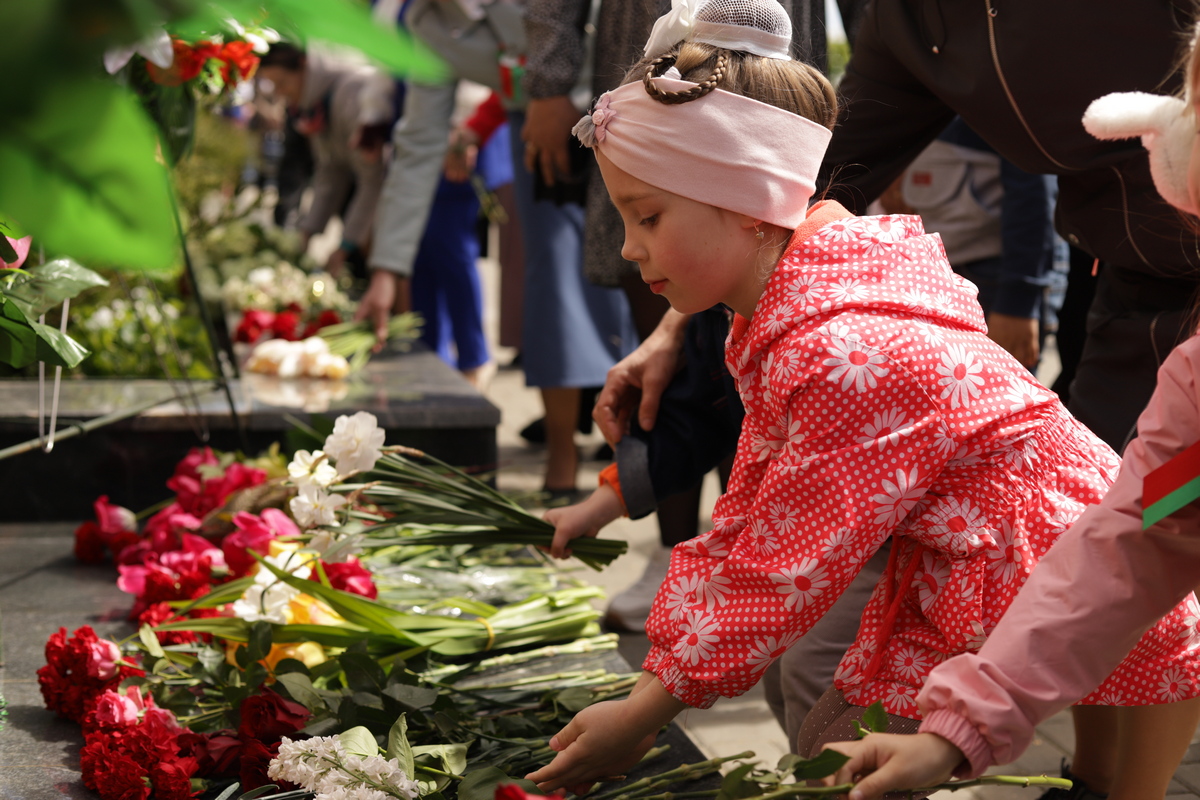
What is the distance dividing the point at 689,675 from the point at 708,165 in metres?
0.64

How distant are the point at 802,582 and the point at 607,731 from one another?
0.96ft

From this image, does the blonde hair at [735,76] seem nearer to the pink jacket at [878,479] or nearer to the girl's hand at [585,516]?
the pink jacket at [878,479]

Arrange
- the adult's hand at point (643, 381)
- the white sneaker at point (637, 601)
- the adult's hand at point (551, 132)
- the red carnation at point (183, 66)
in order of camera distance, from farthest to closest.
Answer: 1. the adult's hand at point (551, 132)
2. the white sneaker at point (637, 601)
3. the red carnation at point (183, 66)
4. the adult's hand at point (643, 381)

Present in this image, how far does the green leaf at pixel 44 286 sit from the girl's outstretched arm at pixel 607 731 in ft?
3.34

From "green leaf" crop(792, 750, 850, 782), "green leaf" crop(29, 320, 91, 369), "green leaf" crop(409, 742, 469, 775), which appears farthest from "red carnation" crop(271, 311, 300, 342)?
"green leaf" crop(792, 750, 850, 782)

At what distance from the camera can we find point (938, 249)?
4.89 ft

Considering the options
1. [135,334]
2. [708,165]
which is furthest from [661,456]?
[135,334]

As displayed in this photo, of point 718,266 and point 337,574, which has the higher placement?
point 718,266

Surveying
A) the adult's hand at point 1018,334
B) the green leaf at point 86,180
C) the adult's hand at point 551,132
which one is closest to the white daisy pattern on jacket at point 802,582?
the green leaf at point 86,180

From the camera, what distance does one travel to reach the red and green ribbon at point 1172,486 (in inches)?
38.0

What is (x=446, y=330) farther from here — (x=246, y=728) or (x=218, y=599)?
(x=246, y=728)

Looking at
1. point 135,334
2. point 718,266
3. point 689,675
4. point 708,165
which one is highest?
point 708,165

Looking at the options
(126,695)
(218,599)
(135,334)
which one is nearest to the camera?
(126,695)

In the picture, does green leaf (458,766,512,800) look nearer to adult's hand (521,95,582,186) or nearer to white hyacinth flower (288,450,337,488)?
white hyacinth flower (288,450,337,488)
